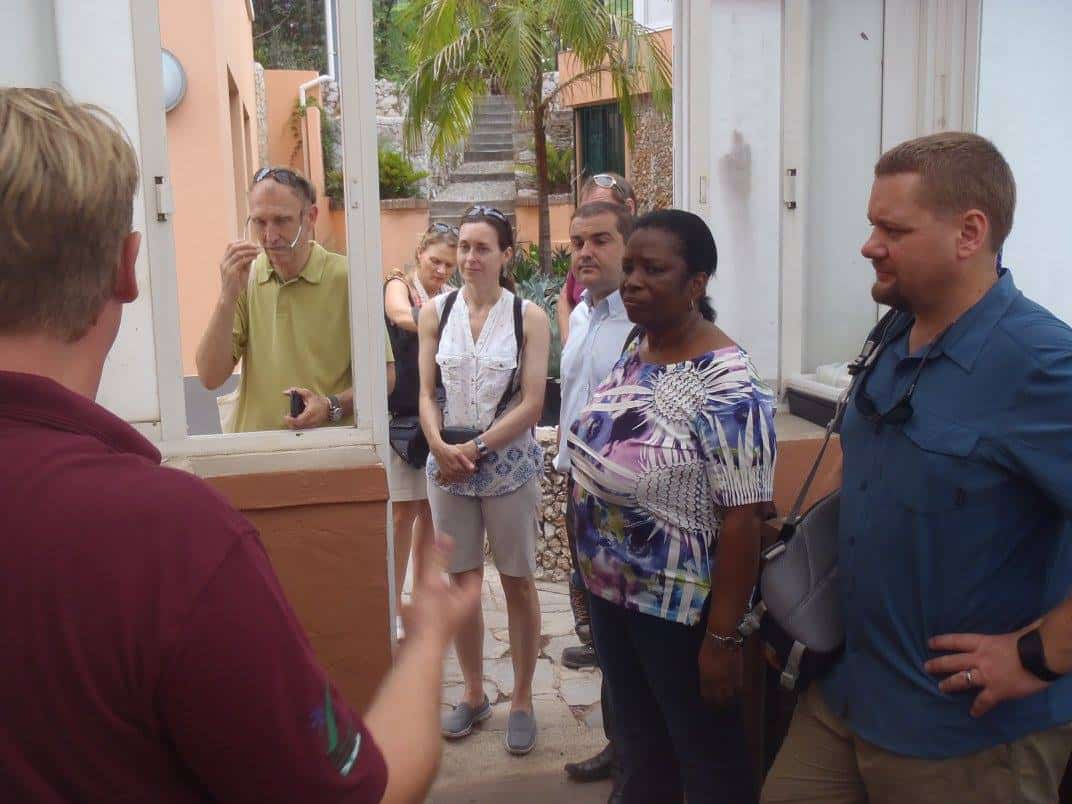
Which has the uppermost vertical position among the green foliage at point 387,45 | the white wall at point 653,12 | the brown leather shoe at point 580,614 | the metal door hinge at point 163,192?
the green foliage at point 387,45

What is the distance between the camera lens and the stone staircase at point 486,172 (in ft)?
54.4

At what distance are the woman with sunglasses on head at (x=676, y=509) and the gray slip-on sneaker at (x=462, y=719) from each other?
53.6 inches

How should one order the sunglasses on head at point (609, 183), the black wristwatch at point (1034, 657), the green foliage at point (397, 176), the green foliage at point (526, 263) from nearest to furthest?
1. the black wristwatch at point (1034, 657)
2. the sunglasses on head at point (609, 183)
3. the green foliage at point (526, 263)
4. the green foliage at point (397, 176)

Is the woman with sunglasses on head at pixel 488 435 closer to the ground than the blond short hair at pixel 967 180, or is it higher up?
closer to the ground

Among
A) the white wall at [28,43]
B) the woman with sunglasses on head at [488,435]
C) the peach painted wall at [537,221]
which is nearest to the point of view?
the white wall at [28,43]

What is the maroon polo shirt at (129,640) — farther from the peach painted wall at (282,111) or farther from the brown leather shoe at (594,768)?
the peach painted wall at (282,111)

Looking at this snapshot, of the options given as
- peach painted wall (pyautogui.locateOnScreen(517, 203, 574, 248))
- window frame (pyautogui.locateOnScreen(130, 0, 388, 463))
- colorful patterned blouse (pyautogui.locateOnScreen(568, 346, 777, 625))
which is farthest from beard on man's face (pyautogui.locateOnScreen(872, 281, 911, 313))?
peach painted wall (pyautogui.locateOnScreen(517, 203, 574, 248))

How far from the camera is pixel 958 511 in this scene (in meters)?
1.87

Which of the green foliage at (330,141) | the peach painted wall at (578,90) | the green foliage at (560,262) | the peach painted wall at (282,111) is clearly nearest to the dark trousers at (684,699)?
the green foliage at (330,141)

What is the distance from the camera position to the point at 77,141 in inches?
38.6

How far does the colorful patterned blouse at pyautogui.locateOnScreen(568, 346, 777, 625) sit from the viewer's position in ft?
8.02

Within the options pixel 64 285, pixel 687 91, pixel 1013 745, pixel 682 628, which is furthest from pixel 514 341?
pixel 64 285

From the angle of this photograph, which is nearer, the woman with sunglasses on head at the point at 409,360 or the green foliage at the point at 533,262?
the woman with sunglasses on head at the point at 409,360

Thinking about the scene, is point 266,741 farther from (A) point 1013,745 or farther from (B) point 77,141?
(A) point 1013,745
